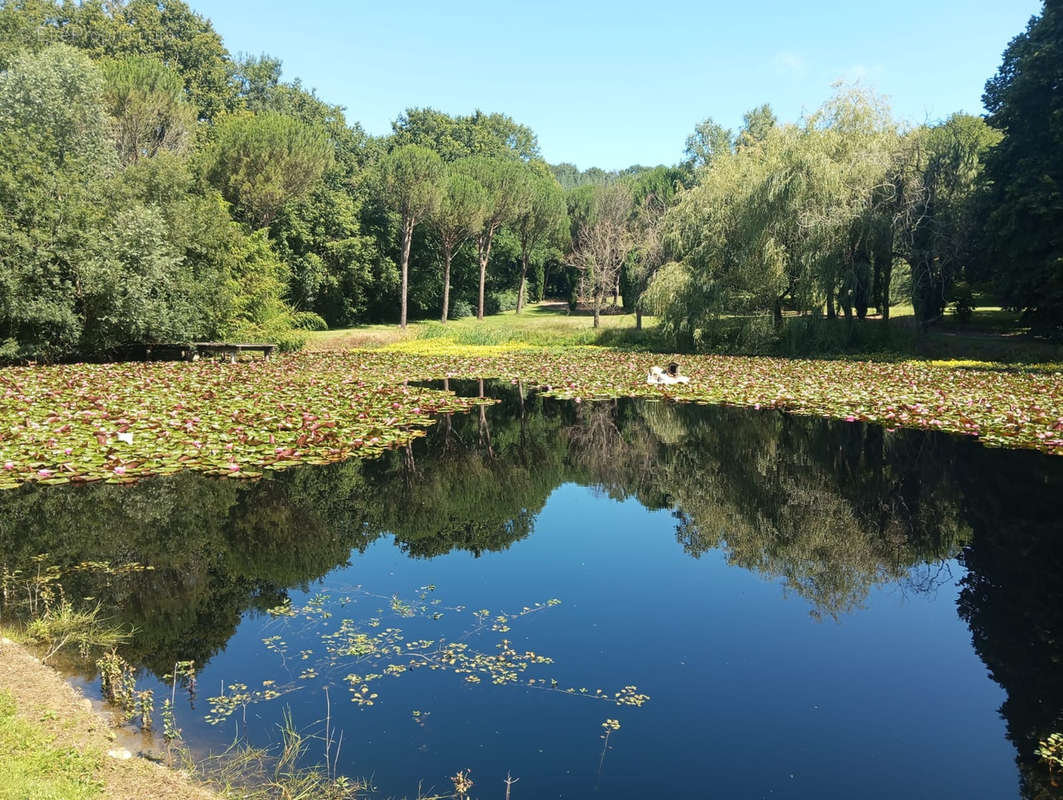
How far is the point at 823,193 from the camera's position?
27.5 meters

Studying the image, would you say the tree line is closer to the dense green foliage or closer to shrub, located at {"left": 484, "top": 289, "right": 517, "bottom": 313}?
the dense green foliage

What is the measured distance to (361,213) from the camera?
154 feet

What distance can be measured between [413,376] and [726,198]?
51.5ft

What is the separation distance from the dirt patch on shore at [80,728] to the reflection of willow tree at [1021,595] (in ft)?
15.8

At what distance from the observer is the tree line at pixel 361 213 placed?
2353 centimetres

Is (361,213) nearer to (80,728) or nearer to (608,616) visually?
(608,616)

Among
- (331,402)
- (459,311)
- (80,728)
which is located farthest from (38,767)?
(459,311)

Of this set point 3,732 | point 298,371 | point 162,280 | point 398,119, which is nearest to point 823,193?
point 298,371

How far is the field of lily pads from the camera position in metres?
11.6

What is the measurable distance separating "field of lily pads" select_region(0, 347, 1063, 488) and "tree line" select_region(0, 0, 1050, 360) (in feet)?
10.4

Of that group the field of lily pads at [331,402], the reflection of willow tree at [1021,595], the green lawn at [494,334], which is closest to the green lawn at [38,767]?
the reflection of willow tree at [1021,595]

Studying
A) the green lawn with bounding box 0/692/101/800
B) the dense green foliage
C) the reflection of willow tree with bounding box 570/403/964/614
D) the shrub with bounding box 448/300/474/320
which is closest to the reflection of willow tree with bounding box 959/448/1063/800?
the reflection of willow tree with bounding box 570/403/964/614

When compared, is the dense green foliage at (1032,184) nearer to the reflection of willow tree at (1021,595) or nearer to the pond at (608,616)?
the pond at (608,616)

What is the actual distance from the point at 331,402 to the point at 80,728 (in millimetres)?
12487
